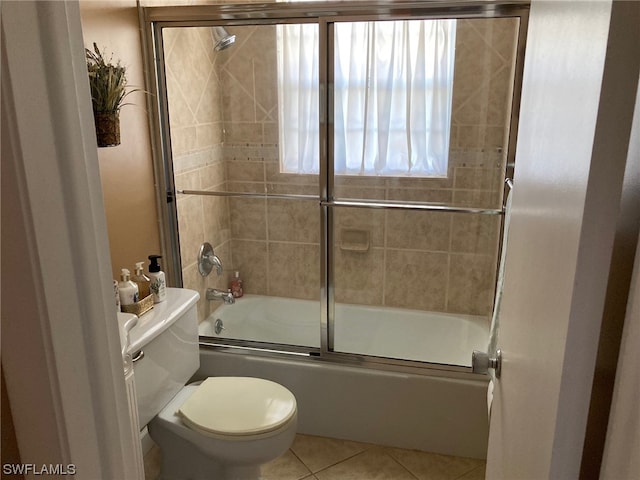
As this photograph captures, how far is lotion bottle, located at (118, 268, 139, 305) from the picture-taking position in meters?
1.75

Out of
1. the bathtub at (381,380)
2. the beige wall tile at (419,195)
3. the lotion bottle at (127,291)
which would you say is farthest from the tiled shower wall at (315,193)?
the lotion bottle at (127,291)

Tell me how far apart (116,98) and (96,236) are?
121 cm

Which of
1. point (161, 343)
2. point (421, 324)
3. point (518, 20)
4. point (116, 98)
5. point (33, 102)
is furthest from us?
point (421, 324)

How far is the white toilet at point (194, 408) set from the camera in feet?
5.82

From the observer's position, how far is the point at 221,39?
8.18 feet

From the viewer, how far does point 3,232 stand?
0.55 meters

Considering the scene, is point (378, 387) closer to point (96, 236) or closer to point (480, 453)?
point (480, 453)

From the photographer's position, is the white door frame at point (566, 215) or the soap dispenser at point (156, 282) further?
the soap dispenser at point (156, 282)

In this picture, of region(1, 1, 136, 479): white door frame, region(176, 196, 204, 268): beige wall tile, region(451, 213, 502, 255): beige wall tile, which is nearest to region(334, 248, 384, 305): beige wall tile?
region(451, 213, 502, 255): beige wall tile

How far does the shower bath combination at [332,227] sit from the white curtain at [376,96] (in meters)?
0.04

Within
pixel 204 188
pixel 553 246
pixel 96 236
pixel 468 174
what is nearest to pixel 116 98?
pixel 204 188

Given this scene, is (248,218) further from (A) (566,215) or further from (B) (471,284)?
(A) (566,215)

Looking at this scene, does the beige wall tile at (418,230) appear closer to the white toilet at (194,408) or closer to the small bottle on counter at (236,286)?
the small bottle on counter at (236,286)

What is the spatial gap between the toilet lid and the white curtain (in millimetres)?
→ 1169
